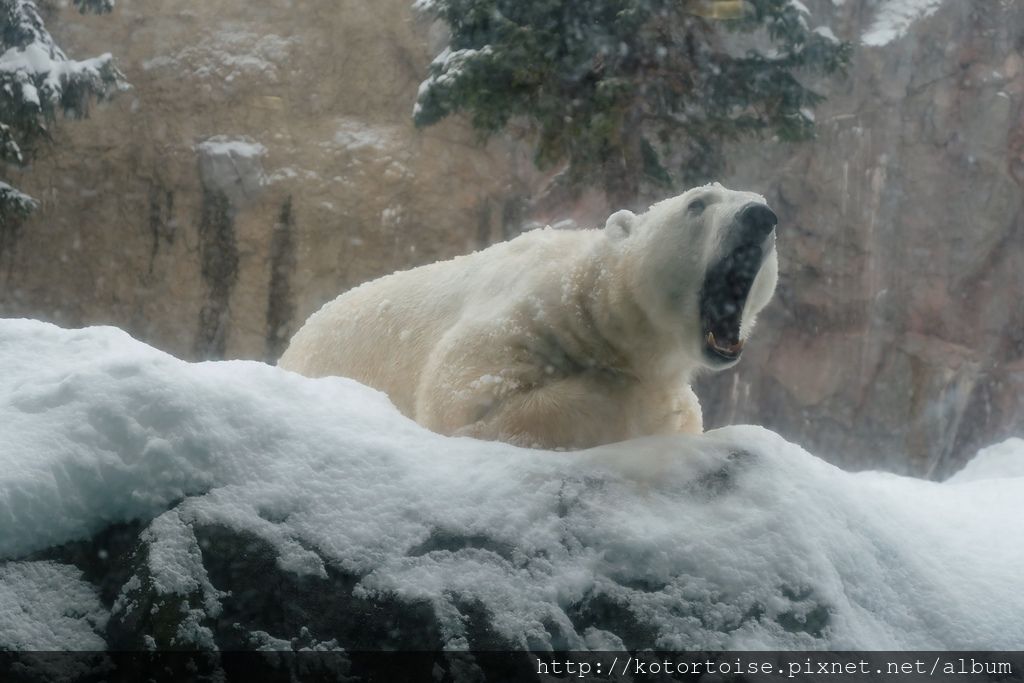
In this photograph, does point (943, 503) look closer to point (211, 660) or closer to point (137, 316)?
point (211, 660)

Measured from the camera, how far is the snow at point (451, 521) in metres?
1.80

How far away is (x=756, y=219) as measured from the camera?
8.73 ft

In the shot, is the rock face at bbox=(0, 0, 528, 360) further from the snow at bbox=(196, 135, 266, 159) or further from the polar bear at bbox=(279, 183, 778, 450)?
the polar bear at bbox=(279, 183, 778, 450)

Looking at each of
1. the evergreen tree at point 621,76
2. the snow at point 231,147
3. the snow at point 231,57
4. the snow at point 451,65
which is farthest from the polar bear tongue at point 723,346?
the snow at point 231,57

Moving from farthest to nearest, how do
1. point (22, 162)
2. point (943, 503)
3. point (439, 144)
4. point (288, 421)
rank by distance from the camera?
point (439, 144)
point (22, 162)
point (943, 503)
point (288, 421)

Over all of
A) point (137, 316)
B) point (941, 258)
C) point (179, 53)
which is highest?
point (179, 53)

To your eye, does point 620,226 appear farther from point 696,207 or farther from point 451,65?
point 451,65

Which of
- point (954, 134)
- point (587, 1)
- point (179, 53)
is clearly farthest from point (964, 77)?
point (179, 53)

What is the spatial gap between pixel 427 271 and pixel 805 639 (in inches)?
87.2

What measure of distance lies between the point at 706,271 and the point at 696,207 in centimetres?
18

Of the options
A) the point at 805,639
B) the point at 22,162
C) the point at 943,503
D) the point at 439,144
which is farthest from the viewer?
the point at 439,144

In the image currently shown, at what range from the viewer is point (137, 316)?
9523mm

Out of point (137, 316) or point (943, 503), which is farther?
point (137, 316)

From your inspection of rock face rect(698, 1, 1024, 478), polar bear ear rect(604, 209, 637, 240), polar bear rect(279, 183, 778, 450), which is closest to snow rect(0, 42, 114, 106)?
rock face rect(698, 1, 1024, 478)
